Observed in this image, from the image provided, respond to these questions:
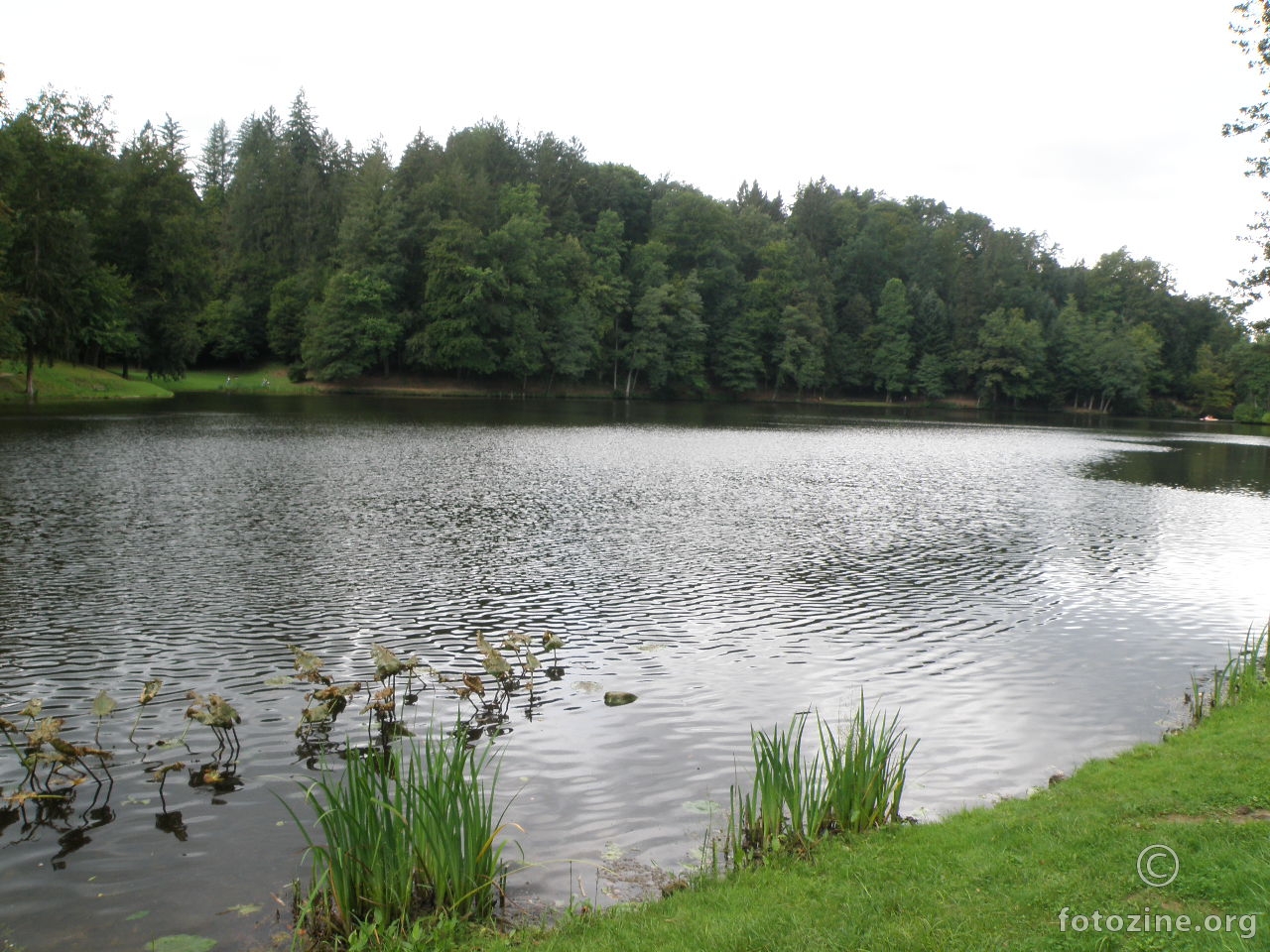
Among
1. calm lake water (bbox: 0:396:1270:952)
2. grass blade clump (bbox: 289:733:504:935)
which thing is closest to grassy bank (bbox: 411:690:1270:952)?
grass blade clump (bbox: 289:733:504:935)

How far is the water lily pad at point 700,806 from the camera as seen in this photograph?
8250 millimetres

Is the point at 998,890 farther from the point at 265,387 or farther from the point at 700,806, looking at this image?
the point at 265,387

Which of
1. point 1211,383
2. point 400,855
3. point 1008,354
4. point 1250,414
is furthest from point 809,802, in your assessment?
point 1211,383

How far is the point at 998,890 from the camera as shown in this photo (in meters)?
5.61

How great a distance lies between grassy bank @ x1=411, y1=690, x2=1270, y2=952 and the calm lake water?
1303 millimetres

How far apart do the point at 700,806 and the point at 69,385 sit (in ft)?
210

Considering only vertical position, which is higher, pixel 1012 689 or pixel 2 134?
pixel 2 134

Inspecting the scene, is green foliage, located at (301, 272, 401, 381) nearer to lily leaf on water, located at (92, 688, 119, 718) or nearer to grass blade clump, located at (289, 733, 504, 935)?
lily leaf on water, located at (92, 688, 119, 718)

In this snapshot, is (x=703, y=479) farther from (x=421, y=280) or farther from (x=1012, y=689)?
(x=421, y=280)

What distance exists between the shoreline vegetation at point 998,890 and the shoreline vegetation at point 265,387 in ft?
192

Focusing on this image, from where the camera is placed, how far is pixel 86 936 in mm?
6148

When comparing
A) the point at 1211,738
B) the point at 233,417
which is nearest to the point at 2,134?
the point at 233,417

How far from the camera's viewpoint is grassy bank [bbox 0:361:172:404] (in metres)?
56.6

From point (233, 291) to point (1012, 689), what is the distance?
91802 mm
